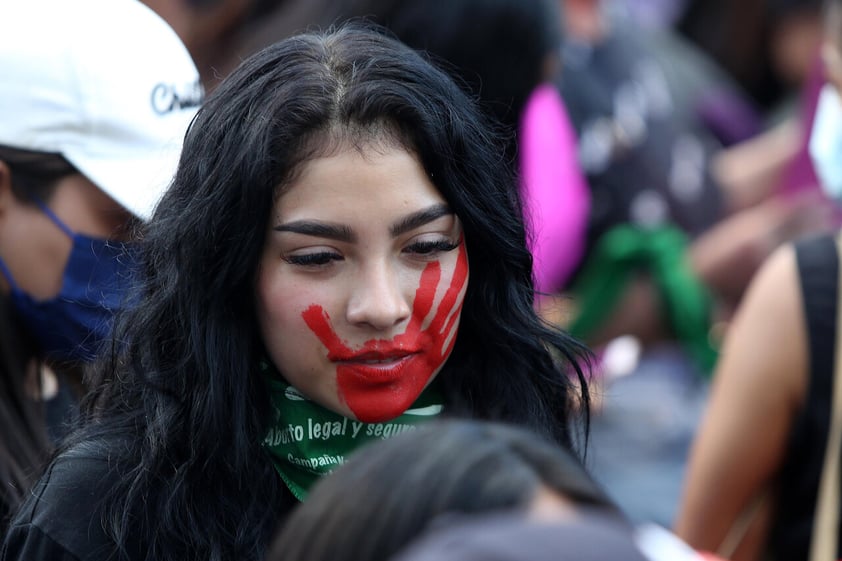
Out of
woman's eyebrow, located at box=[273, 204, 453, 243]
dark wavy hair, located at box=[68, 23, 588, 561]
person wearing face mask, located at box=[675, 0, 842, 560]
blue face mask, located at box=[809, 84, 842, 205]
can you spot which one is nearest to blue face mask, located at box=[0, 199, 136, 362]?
dark wavy hair, located at box=[68, 23, 588, 561]

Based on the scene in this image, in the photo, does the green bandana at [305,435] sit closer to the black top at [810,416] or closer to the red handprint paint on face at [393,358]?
the red handprint paint on face at [393,358]

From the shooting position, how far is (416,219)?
5.98ft

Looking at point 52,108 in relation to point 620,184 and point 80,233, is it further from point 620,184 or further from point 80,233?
point 620,184

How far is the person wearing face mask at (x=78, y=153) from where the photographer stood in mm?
2275

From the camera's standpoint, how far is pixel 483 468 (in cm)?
109

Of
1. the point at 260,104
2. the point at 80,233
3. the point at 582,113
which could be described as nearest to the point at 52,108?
the point at 80,233

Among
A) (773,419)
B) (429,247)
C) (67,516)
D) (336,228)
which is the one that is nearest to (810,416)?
(773,419)

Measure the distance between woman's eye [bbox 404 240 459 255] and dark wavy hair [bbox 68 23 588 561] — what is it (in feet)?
0.17

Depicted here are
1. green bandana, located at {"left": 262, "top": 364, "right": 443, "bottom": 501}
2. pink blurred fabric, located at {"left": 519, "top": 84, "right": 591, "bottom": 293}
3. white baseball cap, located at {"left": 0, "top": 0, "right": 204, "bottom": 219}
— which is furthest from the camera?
pink blurred fabric, located at {"left": 519, "top": 84, "right": 591, "bottom": 293}

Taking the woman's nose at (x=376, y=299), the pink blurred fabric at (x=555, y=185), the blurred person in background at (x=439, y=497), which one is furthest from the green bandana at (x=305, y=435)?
the pink blurred fabric at (x=555, y=185)

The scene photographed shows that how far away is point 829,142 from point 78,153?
1899 mm

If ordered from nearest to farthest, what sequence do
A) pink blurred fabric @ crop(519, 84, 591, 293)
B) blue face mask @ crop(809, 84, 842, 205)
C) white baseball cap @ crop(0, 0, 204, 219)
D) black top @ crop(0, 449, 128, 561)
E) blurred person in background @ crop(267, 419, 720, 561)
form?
blurred person in background @ crop(267, 419, 720, 561), black top @ crop(0, 449, 128, 561), white baseball cap @ crop(0, 0, 204, 219), blue face mask @ crop(809, 84, 842, 205), pink blurred fabric @ crop(519, 84, 591, 293)

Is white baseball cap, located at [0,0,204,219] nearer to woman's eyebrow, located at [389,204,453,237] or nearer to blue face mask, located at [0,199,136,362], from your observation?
blue face mask, located at [0,199,136,362]

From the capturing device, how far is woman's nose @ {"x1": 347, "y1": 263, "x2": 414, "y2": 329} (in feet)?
5.88
